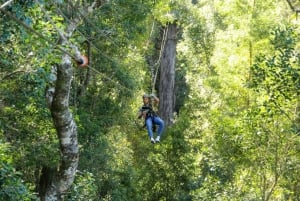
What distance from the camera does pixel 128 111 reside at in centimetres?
1252

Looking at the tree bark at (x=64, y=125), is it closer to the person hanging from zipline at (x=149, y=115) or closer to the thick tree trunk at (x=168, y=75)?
the person hanging from zipline at (x=149, y=115)

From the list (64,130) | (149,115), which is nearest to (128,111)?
(149,115)

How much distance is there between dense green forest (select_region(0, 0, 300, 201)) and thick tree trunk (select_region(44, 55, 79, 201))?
14mm

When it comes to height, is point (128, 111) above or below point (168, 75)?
below

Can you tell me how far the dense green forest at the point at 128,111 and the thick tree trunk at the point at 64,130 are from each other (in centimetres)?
1

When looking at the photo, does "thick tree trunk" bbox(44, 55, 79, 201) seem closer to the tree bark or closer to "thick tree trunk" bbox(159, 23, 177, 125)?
the tree bark

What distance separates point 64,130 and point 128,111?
238 inches

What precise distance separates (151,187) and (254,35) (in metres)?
4.46

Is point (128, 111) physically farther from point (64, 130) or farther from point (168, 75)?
point (64, 130)

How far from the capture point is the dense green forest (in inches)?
229

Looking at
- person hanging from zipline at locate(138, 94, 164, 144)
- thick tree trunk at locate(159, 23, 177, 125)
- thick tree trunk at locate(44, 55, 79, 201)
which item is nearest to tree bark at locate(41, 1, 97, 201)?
thick tree trunk at locate(44, 55, 79, 201)

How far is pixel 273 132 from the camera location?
8.33 m

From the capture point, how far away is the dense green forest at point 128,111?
19.1ft

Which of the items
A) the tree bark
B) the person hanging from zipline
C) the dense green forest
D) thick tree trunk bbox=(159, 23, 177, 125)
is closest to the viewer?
the dense green forest
